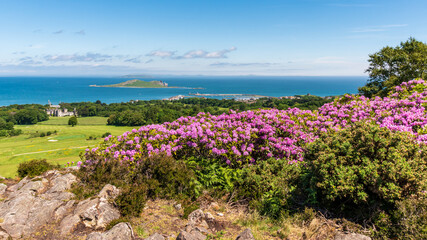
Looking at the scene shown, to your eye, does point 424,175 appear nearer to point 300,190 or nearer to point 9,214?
point 300,190

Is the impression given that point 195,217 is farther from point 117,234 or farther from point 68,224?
point 68,224

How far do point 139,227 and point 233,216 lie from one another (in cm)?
212

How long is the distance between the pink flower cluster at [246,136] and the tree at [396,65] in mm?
14811

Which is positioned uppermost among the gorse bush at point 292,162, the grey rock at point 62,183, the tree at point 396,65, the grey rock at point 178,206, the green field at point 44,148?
the tree at point 396,65

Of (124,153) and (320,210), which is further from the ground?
(124,153)

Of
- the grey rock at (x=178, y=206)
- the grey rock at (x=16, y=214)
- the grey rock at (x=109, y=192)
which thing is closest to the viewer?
the grey rock at (x=16, y=214)

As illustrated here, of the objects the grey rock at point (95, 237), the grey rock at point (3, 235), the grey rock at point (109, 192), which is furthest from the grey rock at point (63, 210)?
the grey rock at point (95, 237)

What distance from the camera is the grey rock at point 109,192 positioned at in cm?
574

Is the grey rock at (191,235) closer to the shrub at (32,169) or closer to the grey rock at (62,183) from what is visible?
the grey rock at (62,183)

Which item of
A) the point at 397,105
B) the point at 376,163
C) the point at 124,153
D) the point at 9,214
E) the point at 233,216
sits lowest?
the point at 233,216

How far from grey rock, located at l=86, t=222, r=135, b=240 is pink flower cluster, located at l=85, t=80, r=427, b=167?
279 centimetres

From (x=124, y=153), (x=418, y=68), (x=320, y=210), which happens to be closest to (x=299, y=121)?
(x=320, y=210)

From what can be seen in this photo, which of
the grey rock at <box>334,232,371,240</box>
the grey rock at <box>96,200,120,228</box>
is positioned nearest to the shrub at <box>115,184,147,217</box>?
the grey rock at <box>96,200,120,228</box>

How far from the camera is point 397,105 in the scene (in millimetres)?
8547
